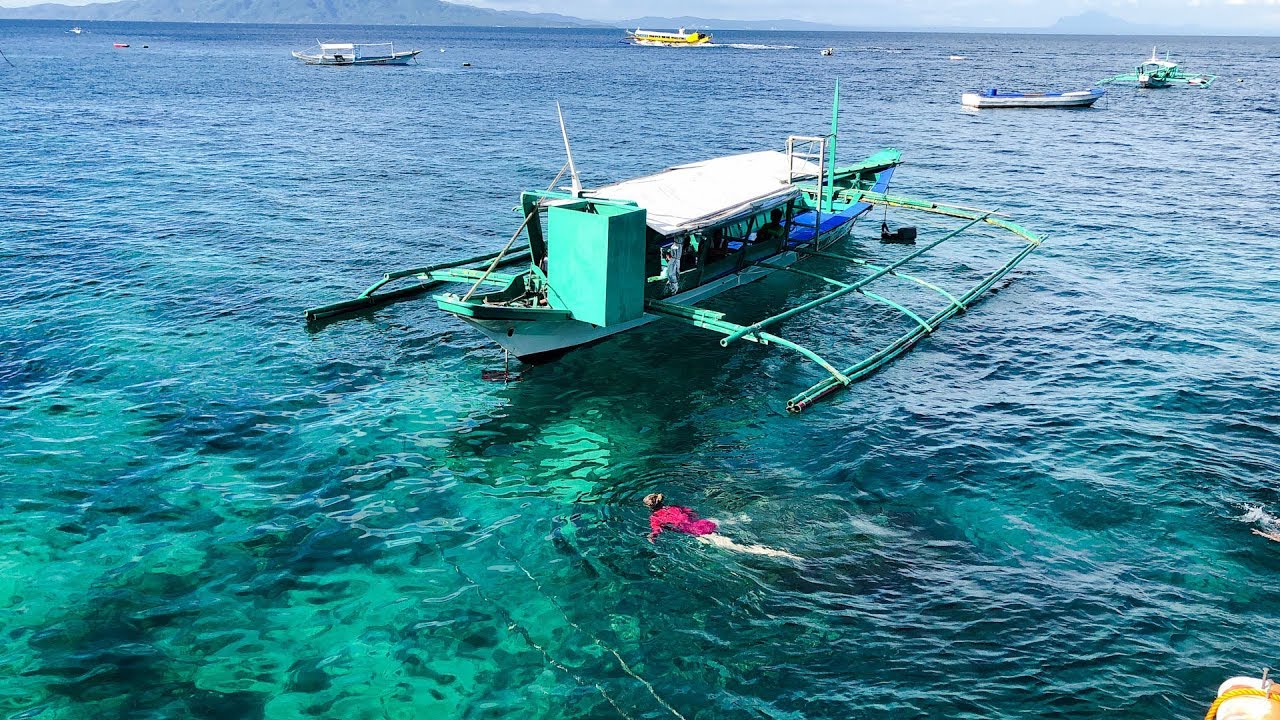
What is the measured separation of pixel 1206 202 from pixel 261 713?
2034 inches

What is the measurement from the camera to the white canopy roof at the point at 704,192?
24.0 metres

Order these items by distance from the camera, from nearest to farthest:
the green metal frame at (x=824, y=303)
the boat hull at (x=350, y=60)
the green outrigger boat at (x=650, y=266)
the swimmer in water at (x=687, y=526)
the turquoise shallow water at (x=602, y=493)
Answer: the turquoise shallow water at (x=602, y=493) < the swimmer in water at (x=687, y=526) < the green outrigger boat at (x=650, y=266) < the green metal frame at (x=824, y=303) < the boat hull at (x=350, y=60)

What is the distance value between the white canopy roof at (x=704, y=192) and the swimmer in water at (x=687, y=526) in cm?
834

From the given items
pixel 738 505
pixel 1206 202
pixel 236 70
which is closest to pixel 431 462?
pixel 738 505

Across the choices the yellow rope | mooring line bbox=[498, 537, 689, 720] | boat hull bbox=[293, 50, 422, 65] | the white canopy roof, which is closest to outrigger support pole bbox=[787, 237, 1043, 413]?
the white canopy roof

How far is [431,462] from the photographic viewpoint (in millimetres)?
19406

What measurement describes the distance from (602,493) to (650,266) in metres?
9.08

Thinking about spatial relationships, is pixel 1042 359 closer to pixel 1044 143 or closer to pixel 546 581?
pixel 546 581

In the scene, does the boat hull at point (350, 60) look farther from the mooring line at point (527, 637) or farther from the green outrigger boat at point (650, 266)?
the mooring line at point (527, 637)

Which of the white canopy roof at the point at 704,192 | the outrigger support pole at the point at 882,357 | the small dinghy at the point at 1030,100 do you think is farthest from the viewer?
the small dinghy at the point at 1030,100

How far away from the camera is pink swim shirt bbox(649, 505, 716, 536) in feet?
55.0

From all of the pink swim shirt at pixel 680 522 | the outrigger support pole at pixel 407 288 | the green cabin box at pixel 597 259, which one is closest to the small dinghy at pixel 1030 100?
the outrigger support pole at pixel 407 288

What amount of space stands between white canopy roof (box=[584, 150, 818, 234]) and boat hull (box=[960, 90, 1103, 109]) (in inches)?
2747

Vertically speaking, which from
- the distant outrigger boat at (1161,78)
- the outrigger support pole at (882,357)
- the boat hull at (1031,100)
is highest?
the distant outrigger boat at (1161,78)
